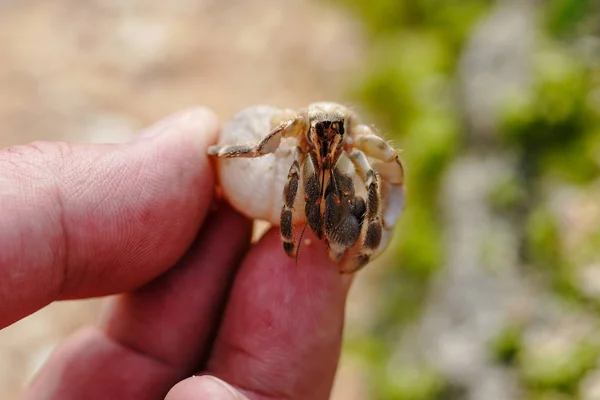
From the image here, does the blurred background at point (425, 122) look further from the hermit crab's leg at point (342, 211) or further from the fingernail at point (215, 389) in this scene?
the fingernail at point (215, 389)

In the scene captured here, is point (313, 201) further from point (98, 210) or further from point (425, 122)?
point (425, 122)

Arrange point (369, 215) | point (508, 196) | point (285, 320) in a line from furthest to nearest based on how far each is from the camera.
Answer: point (508, 196) < point (285, 320) < point (369, 215)

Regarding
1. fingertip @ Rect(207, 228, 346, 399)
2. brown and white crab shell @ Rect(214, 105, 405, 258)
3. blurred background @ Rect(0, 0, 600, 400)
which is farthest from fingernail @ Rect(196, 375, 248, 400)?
blurred background @ Rect(0, 0, 600, 400)

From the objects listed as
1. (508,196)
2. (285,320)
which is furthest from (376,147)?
(508,196)

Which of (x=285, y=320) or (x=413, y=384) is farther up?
(x=413, y=384)

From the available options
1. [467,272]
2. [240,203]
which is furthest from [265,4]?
[240,203]

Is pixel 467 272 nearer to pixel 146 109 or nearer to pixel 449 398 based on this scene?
pixel 449 398
